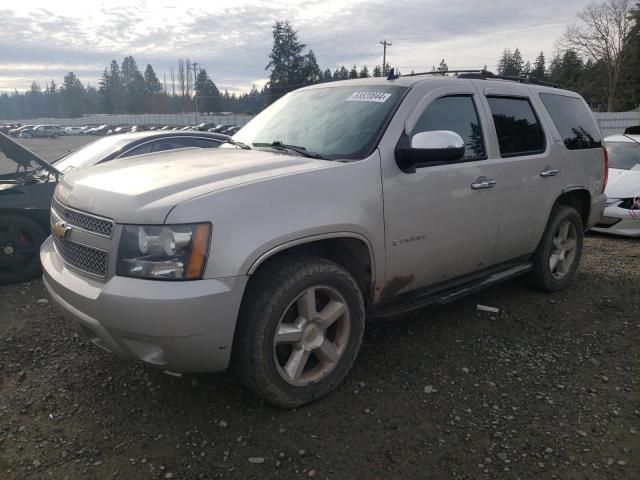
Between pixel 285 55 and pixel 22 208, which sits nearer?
pixel 22 208

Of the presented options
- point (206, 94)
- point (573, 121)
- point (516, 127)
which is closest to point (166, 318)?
point (516, 127)

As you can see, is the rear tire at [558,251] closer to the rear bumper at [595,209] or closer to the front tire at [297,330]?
the rear bumper at [595,209]

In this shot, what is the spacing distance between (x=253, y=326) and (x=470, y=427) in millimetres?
1359

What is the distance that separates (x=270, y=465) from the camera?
2.55 metres

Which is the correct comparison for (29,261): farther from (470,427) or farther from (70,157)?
(470,427)

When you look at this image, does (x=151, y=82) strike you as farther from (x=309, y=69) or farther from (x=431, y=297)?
(x=431, y=297)

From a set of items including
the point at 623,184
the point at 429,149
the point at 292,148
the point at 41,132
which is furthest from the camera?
the point at 41,132

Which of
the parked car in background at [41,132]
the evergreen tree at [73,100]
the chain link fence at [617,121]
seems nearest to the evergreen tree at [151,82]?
the evergreen tree at [73,100]

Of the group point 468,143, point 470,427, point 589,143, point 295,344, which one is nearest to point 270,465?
point 295,344

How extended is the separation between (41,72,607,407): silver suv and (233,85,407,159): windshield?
15 mm

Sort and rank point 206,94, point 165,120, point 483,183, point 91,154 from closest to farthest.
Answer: point 483,183
point 91,154
point 165,120
point 206,94

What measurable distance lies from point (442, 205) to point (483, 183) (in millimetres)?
502

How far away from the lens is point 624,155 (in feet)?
29.5

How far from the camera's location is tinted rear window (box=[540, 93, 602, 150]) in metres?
4.73
